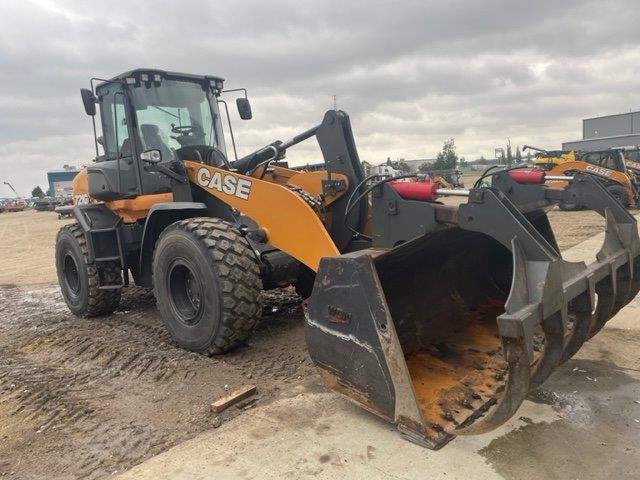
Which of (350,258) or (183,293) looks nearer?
(350,258)

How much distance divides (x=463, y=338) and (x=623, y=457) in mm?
1359

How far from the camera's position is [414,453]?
2.82 metres

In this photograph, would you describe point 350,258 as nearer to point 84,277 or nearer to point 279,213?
point 279,213

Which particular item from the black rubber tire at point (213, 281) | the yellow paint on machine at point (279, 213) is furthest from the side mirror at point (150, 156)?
the black rubber tire at point (213, 281)

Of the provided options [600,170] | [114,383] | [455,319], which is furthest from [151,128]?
[600,170]

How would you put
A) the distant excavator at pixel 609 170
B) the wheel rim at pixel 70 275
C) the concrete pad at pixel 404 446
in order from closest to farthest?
the concrete pad at pixel 404 446, the wheel rim at pixel 70 275, the distant excavator at pixel 609 170

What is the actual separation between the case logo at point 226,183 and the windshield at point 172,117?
0.70 meters

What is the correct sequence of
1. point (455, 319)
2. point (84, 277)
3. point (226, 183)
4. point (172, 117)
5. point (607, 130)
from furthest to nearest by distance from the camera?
point (607, 130) < point (84, 277) < point (172, 117) < point (226, 183) < point (455, 319)

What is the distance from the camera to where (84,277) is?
235 inches

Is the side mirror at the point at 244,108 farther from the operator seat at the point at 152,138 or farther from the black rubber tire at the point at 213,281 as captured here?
the black rubber tire at the point at 213,281

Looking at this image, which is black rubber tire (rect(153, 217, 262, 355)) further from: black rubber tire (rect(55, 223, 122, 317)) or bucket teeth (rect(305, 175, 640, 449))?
black rubber tire (rect(55, 223, 122, 317))

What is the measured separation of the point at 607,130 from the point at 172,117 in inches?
2635

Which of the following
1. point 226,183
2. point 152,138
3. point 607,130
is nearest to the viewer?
point 226,183

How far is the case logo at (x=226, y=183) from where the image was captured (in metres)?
4.38
